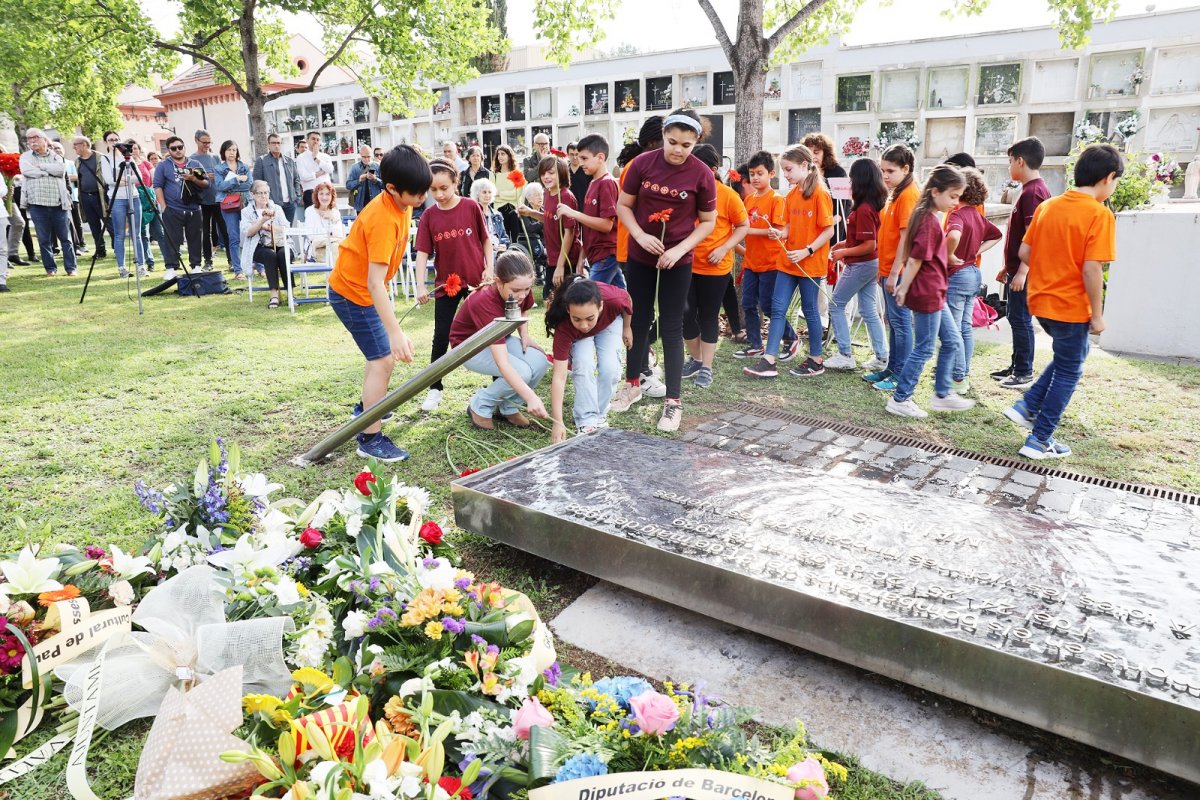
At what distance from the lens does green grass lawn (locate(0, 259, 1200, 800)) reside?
3436mm

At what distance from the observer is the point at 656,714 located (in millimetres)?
1668

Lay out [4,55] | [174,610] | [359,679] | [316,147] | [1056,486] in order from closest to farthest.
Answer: [359,679] < [174,610] < [1056,486] < [316,147] < [4,55]

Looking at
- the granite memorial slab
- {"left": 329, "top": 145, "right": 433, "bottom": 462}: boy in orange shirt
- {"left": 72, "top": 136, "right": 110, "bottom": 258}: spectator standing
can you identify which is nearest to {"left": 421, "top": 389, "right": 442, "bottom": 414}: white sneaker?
Result: {"left": 329, "top": 145, "right": 433, "bottom": 462}: boy in orange shirt

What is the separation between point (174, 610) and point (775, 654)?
5.81ft

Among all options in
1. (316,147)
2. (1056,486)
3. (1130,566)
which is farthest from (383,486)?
(316,147)

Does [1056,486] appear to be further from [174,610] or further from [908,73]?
[908,73]

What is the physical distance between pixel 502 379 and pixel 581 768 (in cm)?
323

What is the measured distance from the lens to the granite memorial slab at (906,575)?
1815 mm

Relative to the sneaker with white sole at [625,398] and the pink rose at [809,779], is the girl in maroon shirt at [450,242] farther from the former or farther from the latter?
the pink rose at [809,779]

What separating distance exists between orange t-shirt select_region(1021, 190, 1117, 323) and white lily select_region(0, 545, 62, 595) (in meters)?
4.51

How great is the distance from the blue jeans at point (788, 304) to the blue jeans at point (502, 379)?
2.03 m

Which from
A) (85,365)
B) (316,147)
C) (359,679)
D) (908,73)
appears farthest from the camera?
(908,73)

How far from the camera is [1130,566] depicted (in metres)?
2.29

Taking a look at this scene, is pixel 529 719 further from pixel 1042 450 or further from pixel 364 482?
pixel 1042 450
